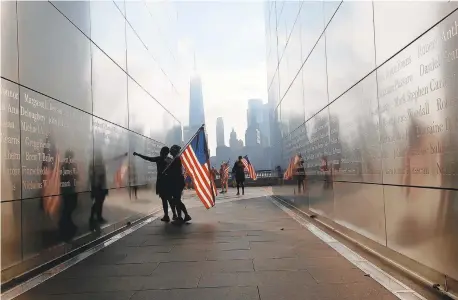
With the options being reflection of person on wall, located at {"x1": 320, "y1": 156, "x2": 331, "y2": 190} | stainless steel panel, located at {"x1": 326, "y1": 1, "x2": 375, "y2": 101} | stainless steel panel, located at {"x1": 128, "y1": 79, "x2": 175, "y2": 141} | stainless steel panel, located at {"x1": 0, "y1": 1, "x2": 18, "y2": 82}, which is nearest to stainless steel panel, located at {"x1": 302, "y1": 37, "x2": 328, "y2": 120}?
stainless steel panel, located at {"x1": 326, "y1": 1, "x2": 375, "y2": 101}

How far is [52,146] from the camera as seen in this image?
7453 mm

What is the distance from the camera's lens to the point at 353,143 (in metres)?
8.03

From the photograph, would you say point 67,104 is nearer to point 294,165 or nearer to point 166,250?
point 166,250

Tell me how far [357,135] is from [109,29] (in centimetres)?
640

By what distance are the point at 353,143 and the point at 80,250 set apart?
5.00 meters

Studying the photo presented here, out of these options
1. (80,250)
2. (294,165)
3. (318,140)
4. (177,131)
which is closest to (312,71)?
(318,140)

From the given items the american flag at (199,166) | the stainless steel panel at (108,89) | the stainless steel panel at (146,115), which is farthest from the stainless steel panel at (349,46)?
the stainless steel panel at (146,115)

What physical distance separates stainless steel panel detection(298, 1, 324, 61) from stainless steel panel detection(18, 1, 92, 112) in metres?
4.92

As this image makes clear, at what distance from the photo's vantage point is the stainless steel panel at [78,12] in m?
8.25

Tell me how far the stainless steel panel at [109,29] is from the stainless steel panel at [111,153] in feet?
5.64

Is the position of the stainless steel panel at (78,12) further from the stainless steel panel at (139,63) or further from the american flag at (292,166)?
the american flag at (292,166)

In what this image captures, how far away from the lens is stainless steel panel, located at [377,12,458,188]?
183 inches

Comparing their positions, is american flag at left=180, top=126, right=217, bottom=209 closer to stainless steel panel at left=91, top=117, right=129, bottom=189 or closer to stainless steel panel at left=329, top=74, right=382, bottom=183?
stainless steel panel at left=91, top=117, right=129, bottom=189

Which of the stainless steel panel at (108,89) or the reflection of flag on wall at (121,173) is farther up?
the stainless steel panel at (108,89)
